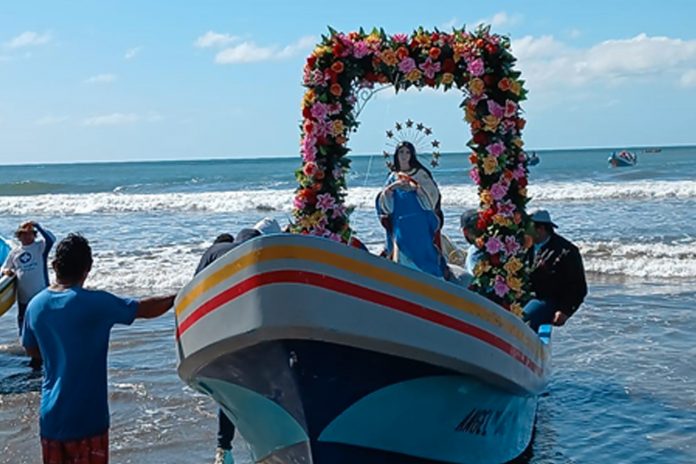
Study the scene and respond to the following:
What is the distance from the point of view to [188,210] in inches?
1308

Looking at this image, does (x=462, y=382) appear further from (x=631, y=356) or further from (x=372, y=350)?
(x=631, y=356)

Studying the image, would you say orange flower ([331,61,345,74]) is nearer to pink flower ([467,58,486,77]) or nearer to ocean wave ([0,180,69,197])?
pink flower ([467,58,486,77])

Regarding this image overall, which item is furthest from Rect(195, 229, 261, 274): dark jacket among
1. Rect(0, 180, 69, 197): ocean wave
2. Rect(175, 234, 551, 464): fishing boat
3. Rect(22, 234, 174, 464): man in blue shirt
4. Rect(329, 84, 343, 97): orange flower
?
Rect(0, 180, 69, 197): ocean wave

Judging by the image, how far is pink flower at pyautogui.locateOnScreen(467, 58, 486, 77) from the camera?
23.7ft

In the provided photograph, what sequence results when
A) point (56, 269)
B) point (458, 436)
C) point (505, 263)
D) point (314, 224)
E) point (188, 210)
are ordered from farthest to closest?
1. point (188, 210)
2. point (314, 224)
3. point (505, 263)
4. point (458, 436)
5. point (56, 269)

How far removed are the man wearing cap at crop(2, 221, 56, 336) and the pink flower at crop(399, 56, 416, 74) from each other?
16.5 feet

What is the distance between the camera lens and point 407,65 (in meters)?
7.59

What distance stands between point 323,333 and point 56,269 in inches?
54.8

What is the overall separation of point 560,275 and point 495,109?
1.83 meters

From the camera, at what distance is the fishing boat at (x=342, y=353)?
4.89m

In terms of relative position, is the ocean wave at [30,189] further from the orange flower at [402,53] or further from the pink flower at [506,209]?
the pink flower at [506,209]

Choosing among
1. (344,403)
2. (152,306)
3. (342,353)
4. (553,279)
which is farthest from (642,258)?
(152,306)

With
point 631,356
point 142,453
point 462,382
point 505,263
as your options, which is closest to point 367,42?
point 505,263

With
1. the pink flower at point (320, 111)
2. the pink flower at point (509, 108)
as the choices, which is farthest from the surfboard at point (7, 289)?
the pink flower at point (509, 108)
